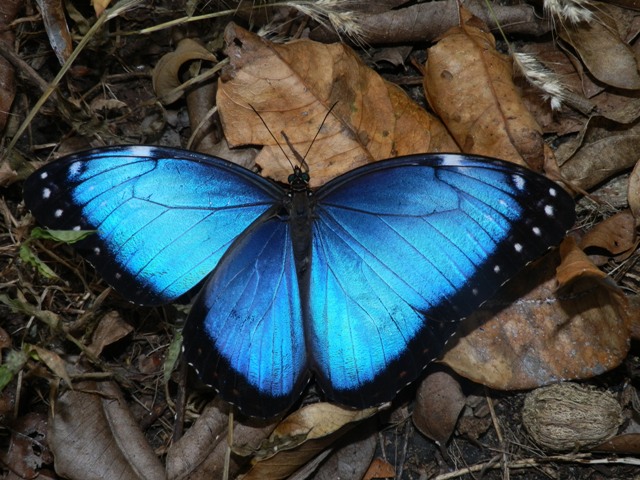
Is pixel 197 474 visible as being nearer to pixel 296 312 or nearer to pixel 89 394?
pixel 89 394

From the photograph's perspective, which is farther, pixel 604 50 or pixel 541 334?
pixel 604 50

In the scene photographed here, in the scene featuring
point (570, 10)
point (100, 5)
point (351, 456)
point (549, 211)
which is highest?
point (100, 5)

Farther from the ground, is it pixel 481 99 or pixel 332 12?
pixel 332 12

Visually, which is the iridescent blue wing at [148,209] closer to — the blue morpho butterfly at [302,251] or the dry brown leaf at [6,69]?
the blue morpho butterfly at [302,251]

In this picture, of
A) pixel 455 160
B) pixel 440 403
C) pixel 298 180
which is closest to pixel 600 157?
pixel 455 160

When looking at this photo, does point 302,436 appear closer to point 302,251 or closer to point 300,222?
point 302,251

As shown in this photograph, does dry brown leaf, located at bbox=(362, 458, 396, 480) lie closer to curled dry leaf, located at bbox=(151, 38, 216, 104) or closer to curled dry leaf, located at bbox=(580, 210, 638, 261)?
curled dry leaf, located at bbox=(580, 210, 638, 261)

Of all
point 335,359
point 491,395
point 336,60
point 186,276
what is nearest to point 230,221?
point 186,276

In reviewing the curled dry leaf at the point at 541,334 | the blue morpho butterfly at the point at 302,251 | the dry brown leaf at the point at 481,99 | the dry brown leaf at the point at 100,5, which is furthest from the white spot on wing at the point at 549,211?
the dry brown leaf at the point at 100,5
